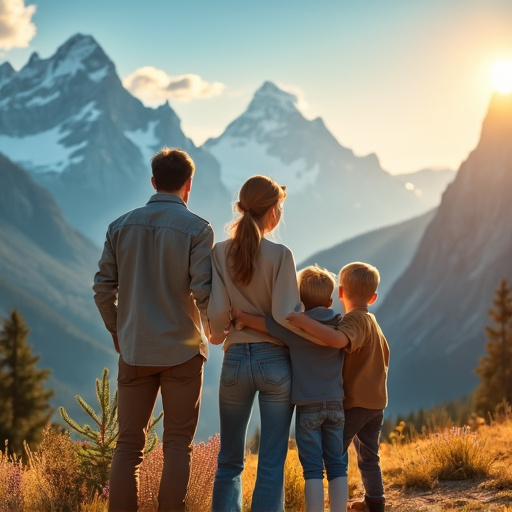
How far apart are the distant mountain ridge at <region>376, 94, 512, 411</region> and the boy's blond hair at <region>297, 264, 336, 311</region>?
14609 centimetres

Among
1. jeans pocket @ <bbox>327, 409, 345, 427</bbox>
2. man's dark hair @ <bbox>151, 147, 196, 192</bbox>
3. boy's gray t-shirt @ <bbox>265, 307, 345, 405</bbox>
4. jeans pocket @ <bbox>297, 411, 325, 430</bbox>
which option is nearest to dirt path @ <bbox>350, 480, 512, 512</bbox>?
jeans pocket @ <bbox>327, 409, 345, 427</bbox>

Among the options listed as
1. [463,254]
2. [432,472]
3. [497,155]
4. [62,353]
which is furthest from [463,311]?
[432,472]

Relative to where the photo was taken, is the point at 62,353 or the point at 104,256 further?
the point at 62,353

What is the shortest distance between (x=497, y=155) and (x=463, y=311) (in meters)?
39.3

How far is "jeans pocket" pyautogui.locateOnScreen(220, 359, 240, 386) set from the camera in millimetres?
4562

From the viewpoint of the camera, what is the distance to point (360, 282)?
494cm

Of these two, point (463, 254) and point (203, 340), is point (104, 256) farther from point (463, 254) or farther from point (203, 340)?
point (463, 254)

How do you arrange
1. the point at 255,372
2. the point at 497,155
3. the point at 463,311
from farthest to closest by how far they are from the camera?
1. the point at 497,155
2. the point at 463,311
3. the point at 255,372

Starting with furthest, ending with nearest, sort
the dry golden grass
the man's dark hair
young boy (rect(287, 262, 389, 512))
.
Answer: the dry golden grass
young boy (rect(287, 262, 389, 512))
the man's dark hair

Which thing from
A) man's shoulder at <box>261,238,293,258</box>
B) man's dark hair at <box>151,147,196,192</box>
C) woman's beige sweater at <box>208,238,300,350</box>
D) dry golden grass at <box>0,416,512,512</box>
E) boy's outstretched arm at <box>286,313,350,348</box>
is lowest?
dry golden grass at <box>0,416,512,512</box>

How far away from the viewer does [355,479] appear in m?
6.80

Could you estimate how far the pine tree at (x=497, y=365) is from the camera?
3797 cm

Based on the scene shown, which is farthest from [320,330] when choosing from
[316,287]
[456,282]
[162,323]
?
[456,282]

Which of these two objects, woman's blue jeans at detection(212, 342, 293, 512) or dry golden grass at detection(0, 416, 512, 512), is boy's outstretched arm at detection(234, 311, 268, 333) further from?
dry golden grass at detection(0, 416, 512, 512)
